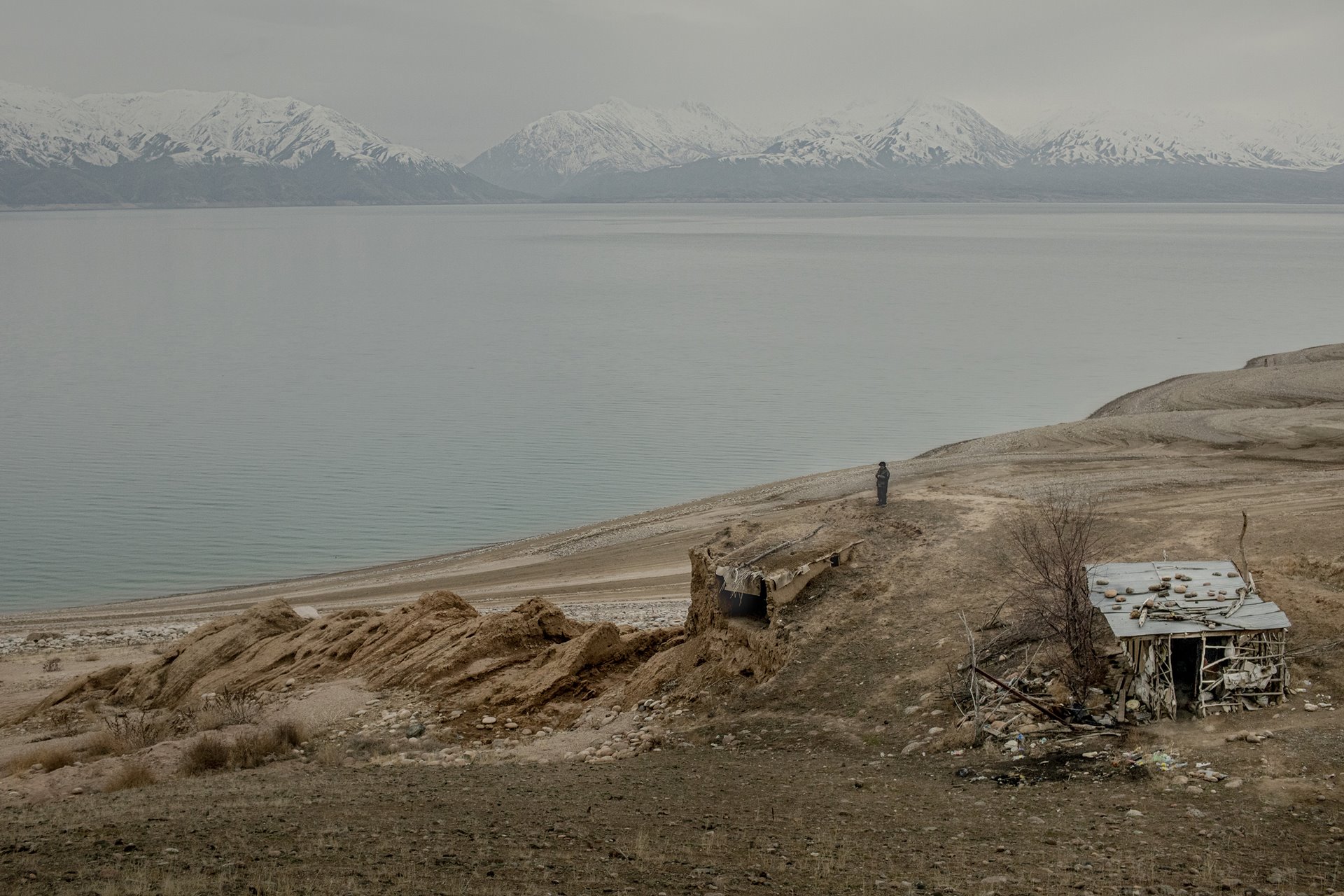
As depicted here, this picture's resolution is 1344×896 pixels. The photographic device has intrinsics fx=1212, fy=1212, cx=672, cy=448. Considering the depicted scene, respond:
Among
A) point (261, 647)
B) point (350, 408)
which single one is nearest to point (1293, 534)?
point (261, 647)

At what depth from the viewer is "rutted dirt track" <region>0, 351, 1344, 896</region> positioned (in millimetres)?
11750

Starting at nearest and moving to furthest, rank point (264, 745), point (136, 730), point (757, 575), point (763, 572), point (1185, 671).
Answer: point (1185, 671), point (264, 745), point (136, 730), point (757, 575), point (763, 572)

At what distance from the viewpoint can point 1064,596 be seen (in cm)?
1767

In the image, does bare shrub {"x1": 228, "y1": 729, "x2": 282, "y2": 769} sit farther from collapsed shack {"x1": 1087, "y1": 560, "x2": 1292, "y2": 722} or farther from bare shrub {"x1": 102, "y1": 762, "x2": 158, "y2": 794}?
collapsed shack {"x1": 1087, "y1": 560, "x2": 1292, "y2": 722}

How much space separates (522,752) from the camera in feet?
58.9

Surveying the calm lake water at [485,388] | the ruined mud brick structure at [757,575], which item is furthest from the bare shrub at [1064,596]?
the calm lake water at [485,388]

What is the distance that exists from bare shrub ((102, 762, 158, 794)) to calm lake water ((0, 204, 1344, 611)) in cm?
1877

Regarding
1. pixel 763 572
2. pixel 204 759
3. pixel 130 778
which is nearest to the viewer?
pixel 130 778

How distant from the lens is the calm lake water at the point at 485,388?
4056 cm

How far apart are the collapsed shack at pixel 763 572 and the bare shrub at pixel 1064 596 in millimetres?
3130

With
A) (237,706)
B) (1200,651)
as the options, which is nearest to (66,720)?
(237,706)

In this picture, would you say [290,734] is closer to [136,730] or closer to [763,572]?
[136,730]

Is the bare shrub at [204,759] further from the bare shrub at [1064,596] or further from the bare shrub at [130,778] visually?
the bare shrub at [1064,596]

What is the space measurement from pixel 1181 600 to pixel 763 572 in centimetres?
662
